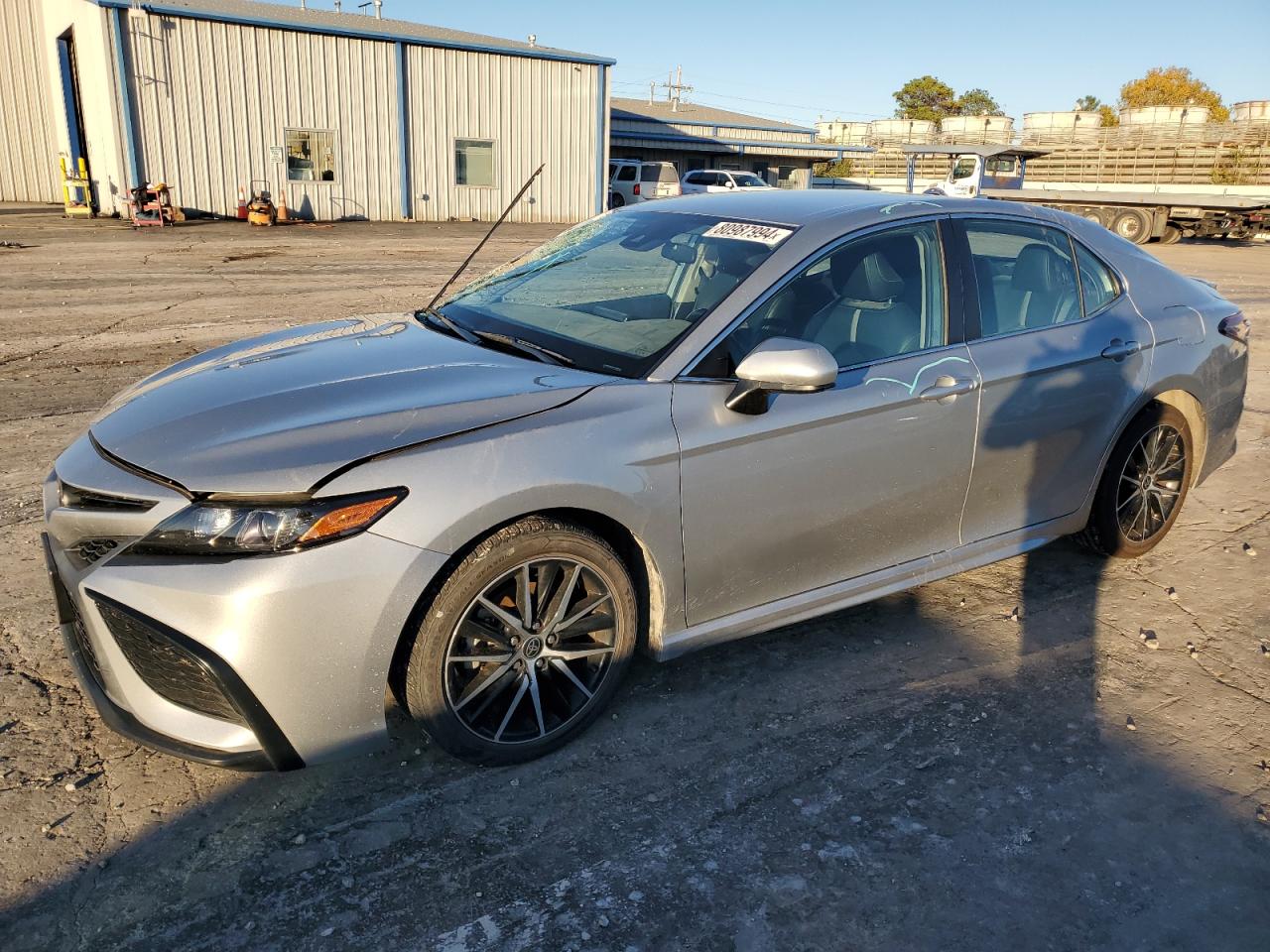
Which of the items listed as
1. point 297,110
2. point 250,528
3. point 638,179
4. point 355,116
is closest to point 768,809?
point 250,528

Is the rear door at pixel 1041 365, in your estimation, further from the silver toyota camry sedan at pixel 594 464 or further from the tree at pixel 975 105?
the tree at pixel 975 105

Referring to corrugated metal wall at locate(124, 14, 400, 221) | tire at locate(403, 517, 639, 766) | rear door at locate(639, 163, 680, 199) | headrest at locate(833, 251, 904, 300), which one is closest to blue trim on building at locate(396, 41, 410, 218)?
corrugated metal wall at locate(124, 14, 400, 221)

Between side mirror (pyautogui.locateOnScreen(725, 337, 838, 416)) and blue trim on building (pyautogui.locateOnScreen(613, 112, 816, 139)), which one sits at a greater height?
blue trim on building (pyautogui.locateOnScreen(613, 112, 816, 139))

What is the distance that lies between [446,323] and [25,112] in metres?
32.5

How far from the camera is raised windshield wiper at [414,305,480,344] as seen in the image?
3.65 meters

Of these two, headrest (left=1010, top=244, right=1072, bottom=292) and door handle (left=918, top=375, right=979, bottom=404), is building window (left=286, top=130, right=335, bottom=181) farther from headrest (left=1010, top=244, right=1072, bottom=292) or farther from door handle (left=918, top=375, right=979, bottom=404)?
door handle (left=918, top=375, right=979, bottom=404)

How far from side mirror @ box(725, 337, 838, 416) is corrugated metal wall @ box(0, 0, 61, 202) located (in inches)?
1314

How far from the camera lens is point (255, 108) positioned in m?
24.8

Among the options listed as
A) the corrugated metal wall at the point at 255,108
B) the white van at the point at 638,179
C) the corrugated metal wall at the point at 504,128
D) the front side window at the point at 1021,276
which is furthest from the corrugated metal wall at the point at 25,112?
the front side window at the point at 1021,276

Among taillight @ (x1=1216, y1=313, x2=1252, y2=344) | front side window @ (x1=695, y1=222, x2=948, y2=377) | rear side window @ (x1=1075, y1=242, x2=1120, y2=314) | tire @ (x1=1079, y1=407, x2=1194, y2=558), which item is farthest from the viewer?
taillight @ (x1=1216, y1=313, x2=1252, y2=344)

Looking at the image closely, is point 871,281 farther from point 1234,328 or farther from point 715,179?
point 715,179

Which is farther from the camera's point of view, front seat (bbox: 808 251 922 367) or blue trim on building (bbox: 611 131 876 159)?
blue trim on building (bbox: 611 131 876 159)

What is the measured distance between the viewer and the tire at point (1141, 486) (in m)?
4.51

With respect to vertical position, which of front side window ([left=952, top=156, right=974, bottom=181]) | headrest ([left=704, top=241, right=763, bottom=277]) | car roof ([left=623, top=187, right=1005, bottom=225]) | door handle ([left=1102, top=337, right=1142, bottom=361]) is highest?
front side window ([left=952, top=156, right=974, bottom=181])
